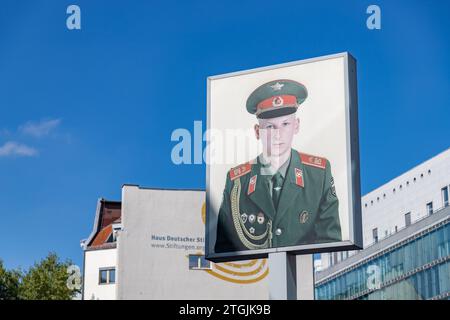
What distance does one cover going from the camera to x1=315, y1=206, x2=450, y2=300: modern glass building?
6638cm

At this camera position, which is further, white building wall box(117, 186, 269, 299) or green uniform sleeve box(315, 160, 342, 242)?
white building wall box(117, 186, 269, 299)

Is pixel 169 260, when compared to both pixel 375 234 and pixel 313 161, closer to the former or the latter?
pixel 375 234

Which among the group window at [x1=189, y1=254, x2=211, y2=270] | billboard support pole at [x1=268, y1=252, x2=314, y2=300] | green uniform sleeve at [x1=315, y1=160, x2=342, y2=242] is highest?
window at [x1=189, y1=254, x2=211, y2=270]

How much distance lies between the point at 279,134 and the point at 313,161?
1.44 m

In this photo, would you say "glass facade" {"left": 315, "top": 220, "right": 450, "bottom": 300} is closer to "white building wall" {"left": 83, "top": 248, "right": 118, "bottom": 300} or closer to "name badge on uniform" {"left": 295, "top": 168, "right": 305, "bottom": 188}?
"white building wall" {"left": 83, "top": 248, "right": 118, "bottom": 300}

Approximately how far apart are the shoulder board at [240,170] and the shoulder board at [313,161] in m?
1.79

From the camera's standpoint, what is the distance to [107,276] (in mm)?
61656

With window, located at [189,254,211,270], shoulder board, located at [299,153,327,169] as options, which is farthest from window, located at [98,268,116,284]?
shoulder board, located at [299,153,327,169]

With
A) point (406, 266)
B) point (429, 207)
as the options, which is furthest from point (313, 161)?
point (429, 207)

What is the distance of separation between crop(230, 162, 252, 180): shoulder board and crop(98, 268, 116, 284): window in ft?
113

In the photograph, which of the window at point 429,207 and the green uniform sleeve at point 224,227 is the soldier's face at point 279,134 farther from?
the window at point 429,207

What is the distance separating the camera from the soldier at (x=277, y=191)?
26516mm

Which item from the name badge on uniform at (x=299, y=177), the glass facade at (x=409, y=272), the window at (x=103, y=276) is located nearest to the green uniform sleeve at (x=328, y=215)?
the name badge on uniform at (x=299, y=177)
